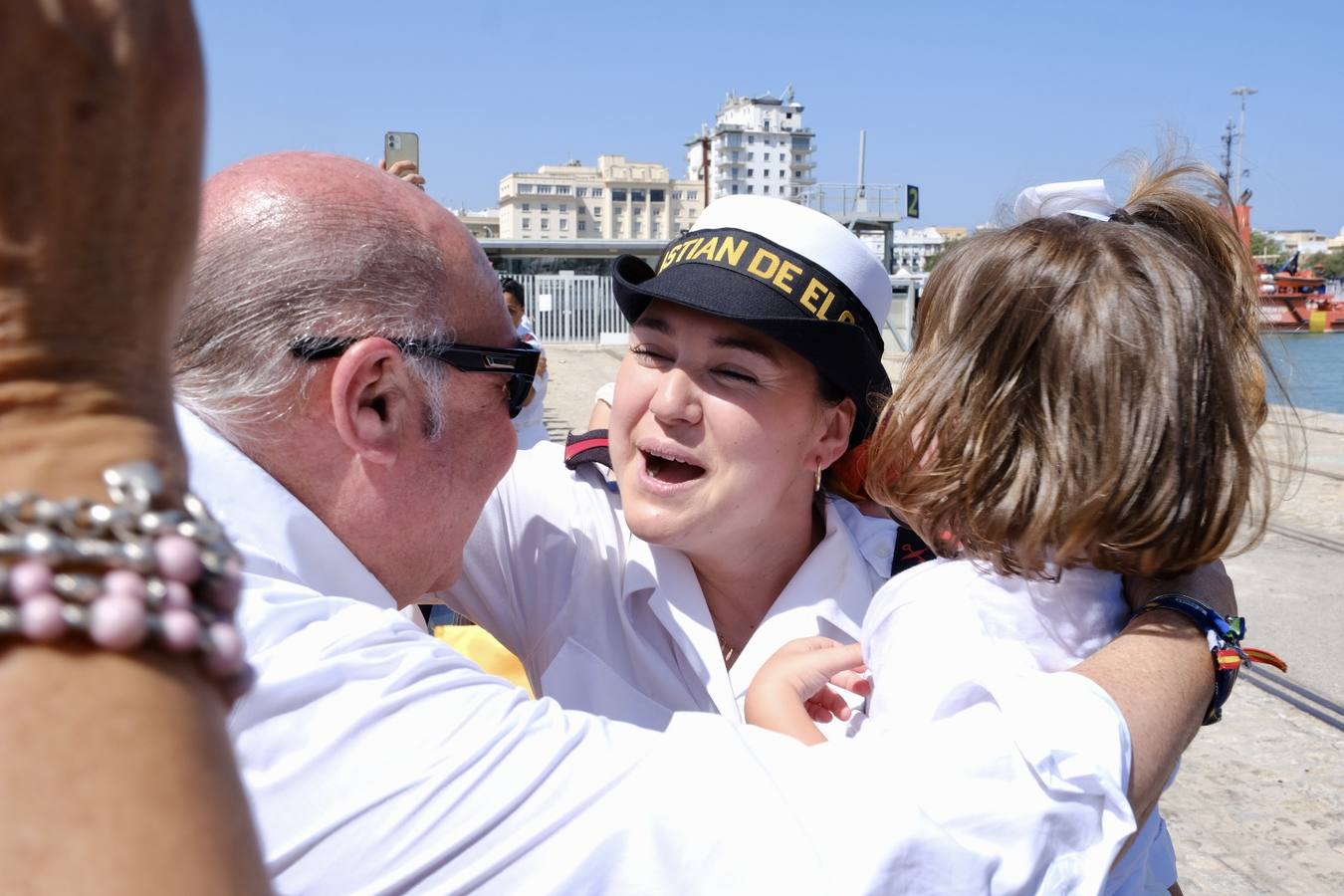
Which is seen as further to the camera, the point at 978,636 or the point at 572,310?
the point at 572,310

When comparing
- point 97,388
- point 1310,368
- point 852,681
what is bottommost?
point 1310,368

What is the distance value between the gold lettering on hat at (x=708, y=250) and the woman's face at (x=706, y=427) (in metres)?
0.12

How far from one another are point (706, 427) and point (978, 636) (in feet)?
2.90

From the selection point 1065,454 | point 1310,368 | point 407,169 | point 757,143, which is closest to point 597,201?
point 757,143

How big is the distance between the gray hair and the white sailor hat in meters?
0.77

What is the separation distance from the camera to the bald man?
119cm

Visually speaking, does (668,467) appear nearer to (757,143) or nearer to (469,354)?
(469,354)

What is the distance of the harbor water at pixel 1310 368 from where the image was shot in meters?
1.99

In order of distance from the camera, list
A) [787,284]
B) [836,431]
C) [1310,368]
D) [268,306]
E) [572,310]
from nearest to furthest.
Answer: [268,306] → [787,284] → [836,431] → [572,310] → [1310,368]

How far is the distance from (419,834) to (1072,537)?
0.99m

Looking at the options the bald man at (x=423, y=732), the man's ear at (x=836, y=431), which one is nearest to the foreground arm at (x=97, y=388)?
the bald man at (x=423, y=732)

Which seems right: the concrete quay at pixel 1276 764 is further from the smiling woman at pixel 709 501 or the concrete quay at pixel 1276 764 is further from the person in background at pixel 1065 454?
the smiling woman at pixel 709 501

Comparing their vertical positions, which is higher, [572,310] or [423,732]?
[423,732]

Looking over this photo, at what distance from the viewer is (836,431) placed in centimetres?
258
